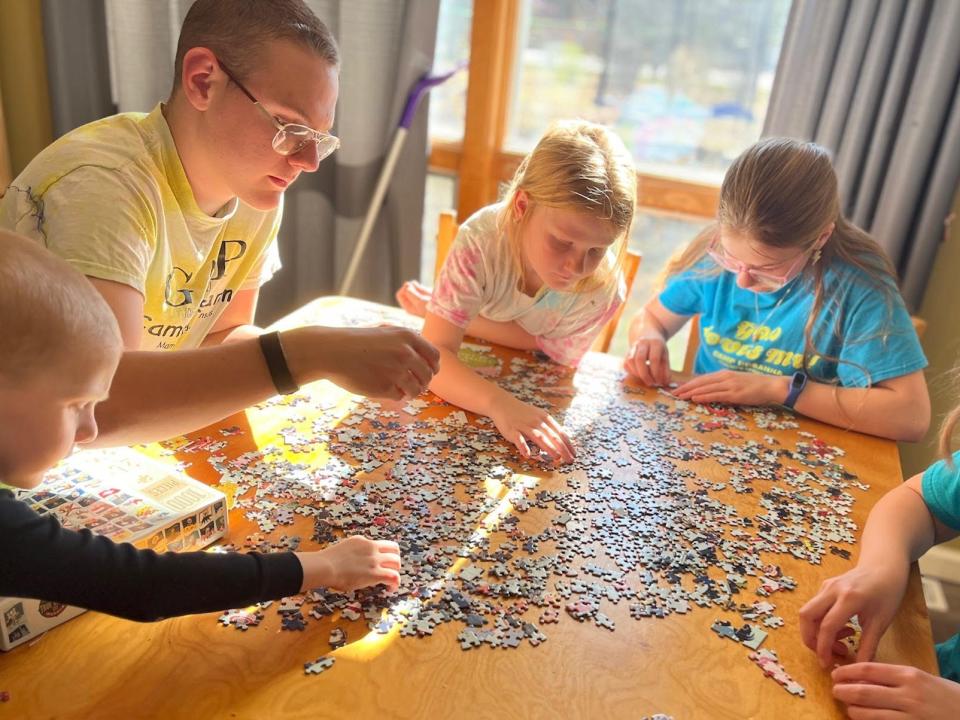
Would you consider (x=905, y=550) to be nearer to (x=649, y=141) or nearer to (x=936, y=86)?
(x=936, y=86)

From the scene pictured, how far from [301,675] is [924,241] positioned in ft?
9.43

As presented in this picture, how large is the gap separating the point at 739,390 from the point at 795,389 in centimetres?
16

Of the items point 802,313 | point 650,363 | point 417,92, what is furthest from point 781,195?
point 417,92

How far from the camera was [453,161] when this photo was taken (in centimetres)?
386

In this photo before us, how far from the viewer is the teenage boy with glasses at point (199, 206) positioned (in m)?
1.33

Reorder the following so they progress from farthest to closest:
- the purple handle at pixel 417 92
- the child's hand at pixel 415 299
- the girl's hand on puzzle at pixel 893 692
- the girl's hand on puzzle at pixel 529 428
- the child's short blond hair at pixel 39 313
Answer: the purple handle at pixel 417 92
the child's hand at pixel 415 299
the girl's hand on puzzle at pixel 529 428
the girl's hand on puzzle at pixel 893 692
the child's short blond hair at pixel 39 313

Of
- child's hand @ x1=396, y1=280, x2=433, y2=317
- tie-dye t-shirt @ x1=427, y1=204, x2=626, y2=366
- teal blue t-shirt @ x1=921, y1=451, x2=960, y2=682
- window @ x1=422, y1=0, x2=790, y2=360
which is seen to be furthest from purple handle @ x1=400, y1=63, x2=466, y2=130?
teal blue t-shirt @ x1=921, y1=451, x2=960, y2=682

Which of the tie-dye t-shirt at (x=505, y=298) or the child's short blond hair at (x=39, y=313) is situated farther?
the tie-dye t-shirt at (x=505, y=298)

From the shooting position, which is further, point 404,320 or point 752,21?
point 752,21

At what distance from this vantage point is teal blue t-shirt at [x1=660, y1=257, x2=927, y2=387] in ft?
6.82

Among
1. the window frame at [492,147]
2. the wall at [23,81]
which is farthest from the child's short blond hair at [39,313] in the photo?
the wall at [23,81]

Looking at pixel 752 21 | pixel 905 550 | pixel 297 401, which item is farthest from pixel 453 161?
pixel 905 550

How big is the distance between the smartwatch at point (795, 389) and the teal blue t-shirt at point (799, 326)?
0.32ft

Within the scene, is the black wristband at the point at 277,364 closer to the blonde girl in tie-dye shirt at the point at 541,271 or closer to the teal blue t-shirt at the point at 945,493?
the blonde girl in tie-dye shirt at the point at 541,271
